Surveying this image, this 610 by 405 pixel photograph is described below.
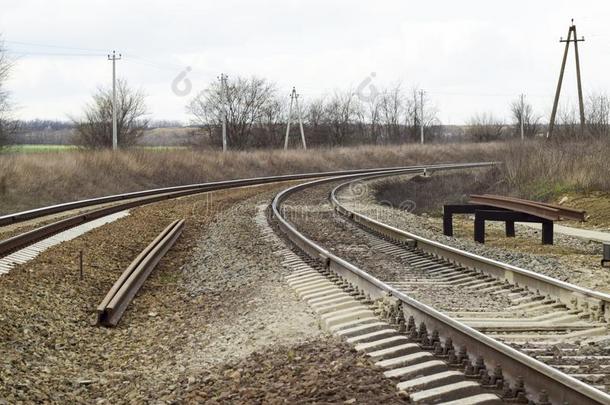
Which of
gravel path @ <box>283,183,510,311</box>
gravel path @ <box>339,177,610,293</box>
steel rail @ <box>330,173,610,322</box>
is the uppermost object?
steel rail @ <box>330,173,610,322</box>

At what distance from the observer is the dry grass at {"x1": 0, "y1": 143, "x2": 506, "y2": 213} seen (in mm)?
24000

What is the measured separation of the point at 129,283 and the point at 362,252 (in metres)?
4.24

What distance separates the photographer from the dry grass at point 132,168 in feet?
78.7

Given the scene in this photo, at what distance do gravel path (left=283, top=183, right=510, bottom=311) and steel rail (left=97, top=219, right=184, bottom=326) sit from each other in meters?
2.77

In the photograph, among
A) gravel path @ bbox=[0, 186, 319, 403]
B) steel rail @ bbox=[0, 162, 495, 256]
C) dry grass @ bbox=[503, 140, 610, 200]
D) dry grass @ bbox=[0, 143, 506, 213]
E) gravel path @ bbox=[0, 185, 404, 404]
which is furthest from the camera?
dry grass @ bbox=[0, 143, 506, 213]

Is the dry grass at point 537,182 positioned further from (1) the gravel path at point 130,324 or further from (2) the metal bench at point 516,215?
(1) the gravel path at point 130,324

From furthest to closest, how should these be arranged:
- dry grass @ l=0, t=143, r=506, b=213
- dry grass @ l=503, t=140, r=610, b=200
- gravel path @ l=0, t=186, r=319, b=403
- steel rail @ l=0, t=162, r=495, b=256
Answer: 1. dry grass @ l=0, t=143, r=506, b=213
2. dry grass @ l=503, t=140, r=610, b=200
3. steel rail @ l=0, t=162, r=495, b=256
4. gravel path @ l=0, t=186, r=319, b=403

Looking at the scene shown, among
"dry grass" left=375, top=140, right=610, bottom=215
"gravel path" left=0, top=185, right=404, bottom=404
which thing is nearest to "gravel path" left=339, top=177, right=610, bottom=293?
"dry grass" left=375, top=140, right=610, bottom=215

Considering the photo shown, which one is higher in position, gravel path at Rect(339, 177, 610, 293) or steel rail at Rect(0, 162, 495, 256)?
steel rail at Rect(0, 162, 495, 256)

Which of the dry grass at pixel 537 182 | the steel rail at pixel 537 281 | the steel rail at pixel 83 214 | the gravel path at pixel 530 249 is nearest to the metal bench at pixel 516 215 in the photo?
the gravel path at pixel 530 249

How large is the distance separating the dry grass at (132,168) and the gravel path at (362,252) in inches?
314

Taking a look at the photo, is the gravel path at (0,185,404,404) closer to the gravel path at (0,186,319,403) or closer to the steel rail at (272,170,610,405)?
the gravel path at (0,186,319,403)

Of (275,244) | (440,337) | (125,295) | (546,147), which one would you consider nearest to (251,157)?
(546,147)

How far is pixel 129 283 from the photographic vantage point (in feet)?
30.5
